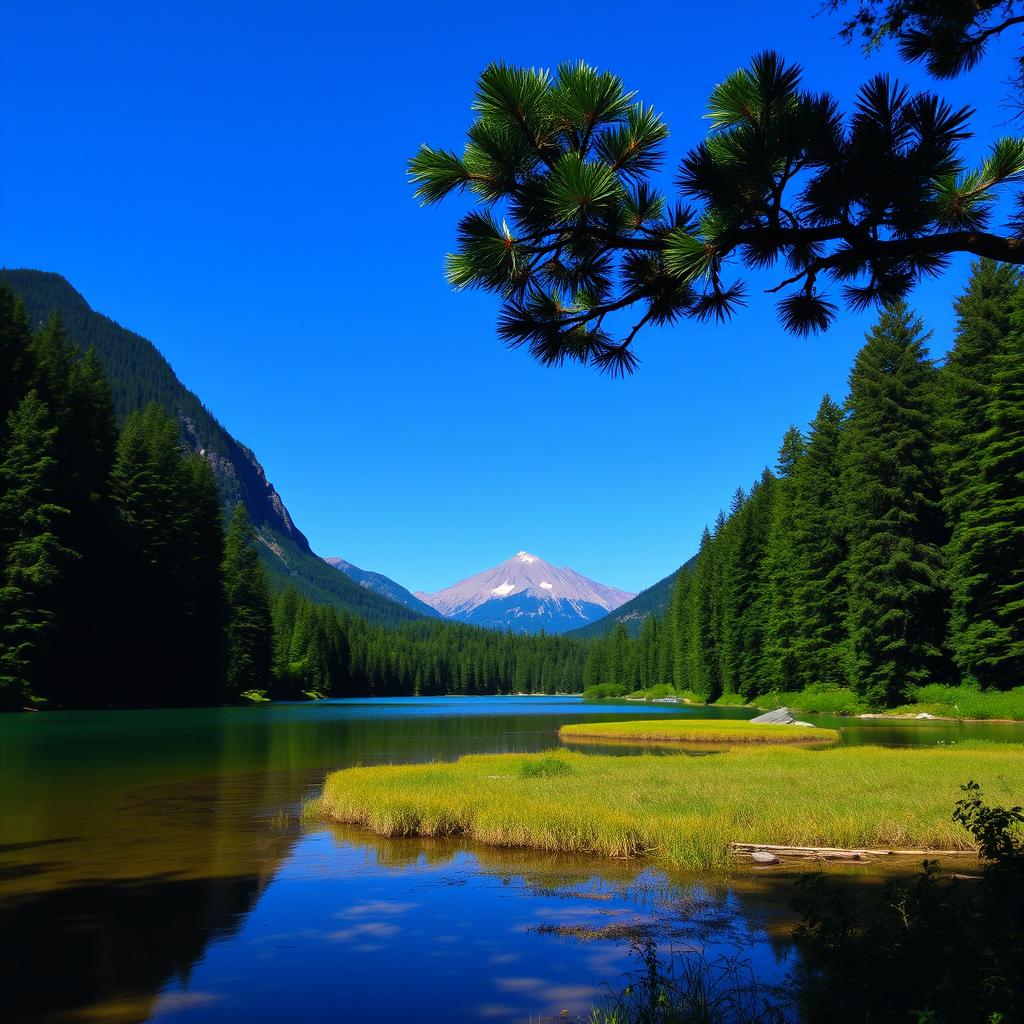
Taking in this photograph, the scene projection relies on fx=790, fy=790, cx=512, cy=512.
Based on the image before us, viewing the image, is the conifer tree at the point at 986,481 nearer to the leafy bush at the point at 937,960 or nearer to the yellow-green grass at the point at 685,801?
the yellow-green grass at the point at 685,801

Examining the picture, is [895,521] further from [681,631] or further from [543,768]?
[681,631]

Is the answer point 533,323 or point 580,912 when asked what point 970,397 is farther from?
point 533,323

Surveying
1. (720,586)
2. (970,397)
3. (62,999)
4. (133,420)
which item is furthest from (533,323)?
(720,586)

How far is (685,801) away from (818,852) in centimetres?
466

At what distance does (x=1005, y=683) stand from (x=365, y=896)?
39.9 m

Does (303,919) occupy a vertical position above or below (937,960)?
below

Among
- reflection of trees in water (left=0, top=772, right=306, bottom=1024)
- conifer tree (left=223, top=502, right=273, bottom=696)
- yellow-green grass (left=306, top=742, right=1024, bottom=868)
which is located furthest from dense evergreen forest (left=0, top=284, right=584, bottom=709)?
reflection of trees in water (left=0, top=772, right=306, bottom=1024)

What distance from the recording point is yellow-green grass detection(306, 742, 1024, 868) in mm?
14258

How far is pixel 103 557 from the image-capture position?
2468 inches

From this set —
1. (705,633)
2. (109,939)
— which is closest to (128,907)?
(109,939)

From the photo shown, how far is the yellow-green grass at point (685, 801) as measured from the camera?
14.3 m

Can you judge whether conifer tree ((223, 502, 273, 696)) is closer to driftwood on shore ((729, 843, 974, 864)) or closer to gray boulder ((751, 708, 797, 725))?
gray boulder ((751, 708, 797, 725))

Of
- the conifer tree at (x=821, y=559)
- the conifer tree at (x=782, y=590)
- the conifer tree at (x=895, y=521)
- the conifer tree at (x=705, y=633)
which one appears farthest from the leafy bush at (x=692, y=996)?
the conifer tree at (x=705, y=633)

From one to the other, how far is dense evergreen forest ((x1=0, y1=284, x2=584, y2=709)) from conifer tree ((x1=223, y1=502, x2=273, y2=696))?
7.8 inches
